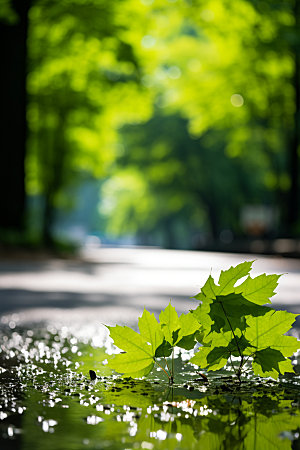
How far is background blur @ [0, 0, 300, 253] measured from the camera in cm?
2102

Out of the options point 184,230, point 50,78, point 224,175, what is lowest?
point 184,230

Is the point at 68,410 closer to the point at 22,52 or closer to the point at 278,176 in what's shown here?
the point at 22,52

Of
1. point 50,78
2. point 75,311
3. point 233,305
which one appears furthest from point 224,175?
point 233,305

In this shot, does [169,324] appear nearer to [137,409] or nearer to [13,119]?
[137,409]

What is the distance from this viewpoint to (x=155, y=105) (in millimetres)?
48656

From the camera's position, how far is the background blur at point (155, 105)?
827 inches

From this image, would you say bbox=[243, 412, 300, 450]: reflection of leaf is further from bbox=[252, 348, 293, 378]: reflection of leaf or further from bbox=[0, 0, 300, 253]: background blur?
bbox=[0, 0, 300, 253]: background blur

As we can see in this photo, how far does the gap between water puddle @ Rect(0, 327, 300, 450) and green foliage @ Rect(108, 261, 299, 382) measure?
0.07 meters

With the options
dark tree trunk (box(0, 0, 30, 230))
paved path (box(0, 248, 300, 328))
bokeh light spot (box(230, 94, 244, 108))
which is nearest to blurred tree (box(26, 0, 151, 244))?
dark tree trunk (box(0, 0, 30, 230))

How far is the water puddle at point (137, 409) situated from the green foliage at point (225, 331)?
0.07 meters

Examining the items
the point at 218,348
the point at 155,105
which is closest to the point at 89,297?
the point at 218,348

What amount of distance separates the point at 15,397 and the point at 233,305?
0.81 meters

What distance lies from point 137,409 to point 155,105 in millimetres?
47097

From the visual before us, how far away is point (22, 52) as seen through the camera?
69.4ft
